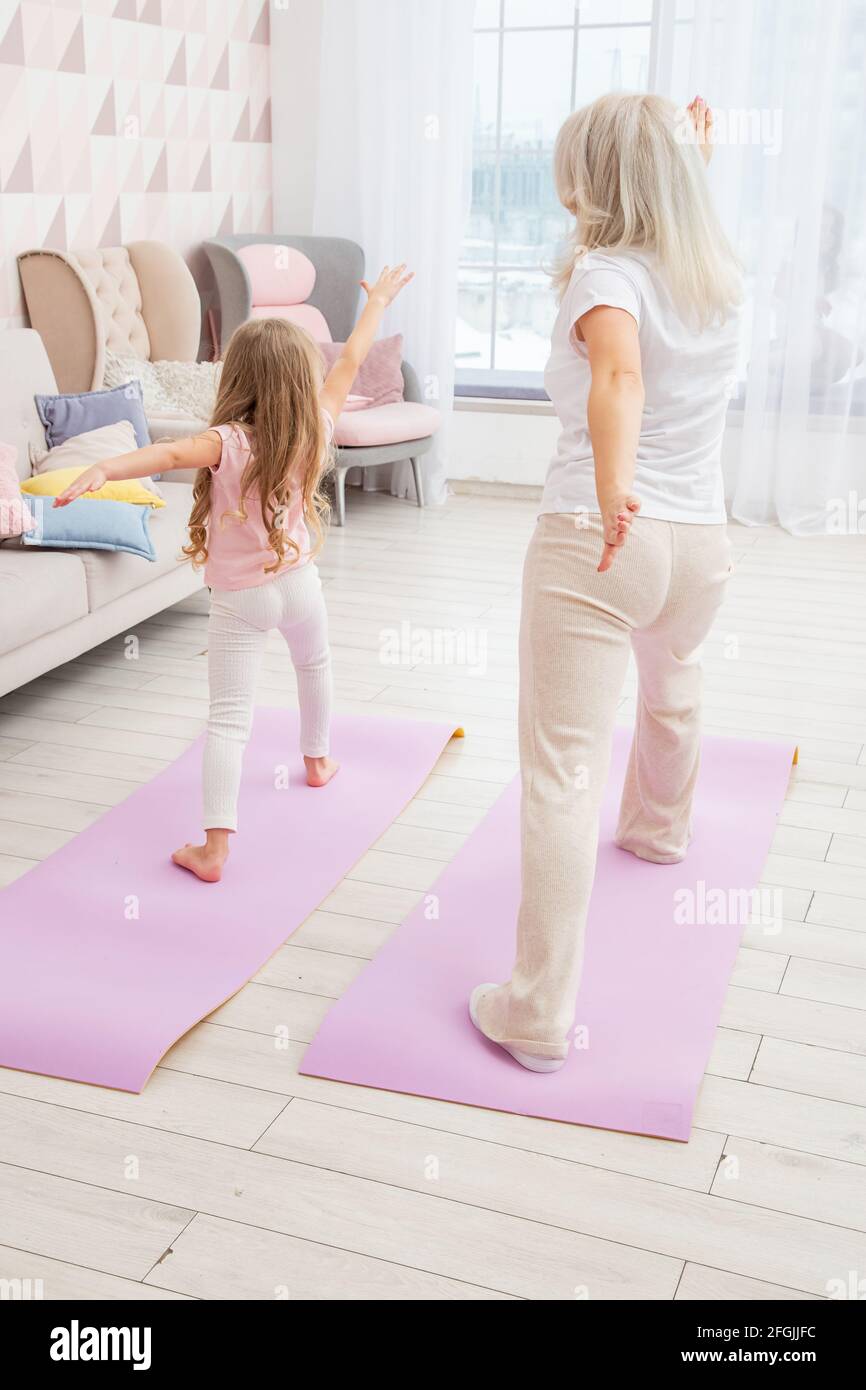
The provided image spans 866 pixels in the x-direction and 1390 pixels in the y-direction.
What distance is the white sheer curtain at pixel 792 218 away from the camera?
475 cm

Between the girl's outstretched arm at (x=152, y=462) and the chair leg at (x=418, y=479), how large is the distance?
10.1 feet

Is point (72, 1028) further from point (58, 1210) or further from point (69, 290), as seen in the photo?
point (69, 290)

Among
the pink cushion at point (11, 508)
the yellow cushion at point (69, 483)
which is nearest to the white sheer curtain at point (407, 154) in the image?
the yellow cushion at point (69, 483)

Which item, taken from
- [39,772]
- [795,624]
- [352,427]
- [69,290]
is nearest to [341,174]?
[352,427]

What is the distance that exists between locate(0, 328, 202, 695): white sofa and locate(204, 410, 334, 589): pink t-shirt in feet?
1.68

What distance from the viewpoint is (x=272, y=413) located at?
2273mm

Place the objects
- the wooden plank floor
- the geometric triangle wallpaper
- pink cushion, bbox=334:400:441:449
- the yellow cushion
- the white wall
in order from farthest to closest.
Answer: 1. the white wall
2. pink cushion, bbox=334:400:441:449
3. the geometric triangle wallpaper
4. the yellow cushion
5. the wooden plank floor

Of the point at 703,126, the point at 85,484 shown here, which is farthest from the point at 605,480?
the point at 85,484

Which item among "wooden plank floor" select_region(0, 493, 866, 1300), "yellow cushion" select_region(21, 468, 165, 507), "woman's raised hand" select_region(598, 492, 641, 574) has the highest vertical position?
"woman's raised hand" select_region(598, 492, 641, 574)

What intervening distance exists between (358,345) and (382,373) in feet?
9.28

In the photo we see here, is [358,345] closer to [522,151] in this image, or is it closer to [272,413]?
[272,413]

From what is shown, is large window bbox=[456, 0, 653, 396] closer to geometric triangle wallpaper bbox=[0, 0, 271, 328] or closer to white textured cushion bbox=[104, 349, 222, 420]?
geometric triangle wallpaper bbox=[0, 0, 271, 328]

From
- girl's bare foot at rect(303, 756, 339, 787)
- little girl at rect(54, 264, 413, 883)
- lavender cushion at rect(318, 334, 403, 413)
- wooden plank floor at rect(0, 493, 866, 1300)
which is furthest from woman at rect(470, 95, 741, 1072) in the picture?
lavender cushion at rect(318, 334, 403, 413)

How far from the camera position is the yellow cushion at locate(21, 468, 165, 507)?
3361 millimetres
